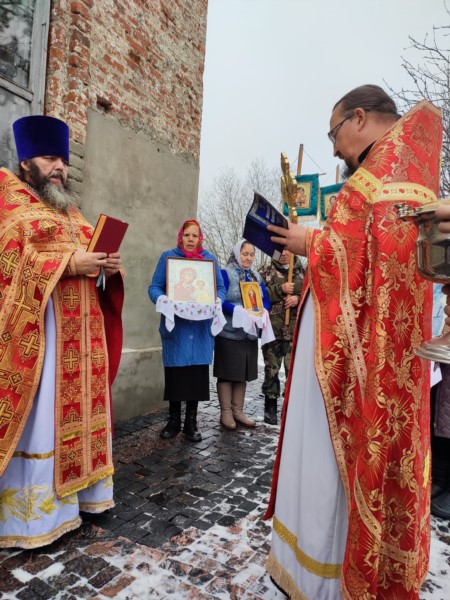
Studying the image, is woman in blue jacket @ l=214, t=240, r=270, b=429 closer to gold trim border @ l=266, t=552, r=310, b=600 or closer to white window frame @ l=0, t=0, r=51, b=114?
white window frame @ l=0, t=0, r=51, b=114

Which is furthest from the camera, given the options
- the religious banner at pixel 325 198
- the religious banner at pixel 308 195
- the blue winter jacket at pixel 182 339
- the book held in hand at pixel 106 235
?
the religious banner at pixel 325 198

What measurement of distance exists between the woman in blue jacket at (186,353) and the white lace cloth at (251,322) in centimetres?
33

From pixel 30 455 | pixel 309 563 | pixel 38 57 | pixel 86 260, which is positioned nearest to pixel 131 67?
pixel 38 57

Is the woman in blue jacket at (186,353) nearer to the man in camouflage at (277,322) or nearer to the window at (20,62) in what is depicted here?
the man in camouflage at (277,322)

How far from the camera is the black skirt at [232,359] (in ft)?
16.9

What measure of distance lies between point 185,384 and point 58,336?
2.05 m

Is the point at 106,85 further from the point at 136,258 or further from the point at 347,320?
the point at 347,320

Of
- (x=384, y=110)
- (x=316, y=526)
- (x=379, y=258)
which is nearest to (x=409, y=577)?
(x=316, y=526)

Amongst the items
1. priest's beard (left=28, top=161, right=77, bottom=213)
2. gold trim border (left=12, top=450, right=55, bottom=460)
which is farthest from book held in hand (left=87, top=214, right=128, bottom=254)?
gold trim border (left=12, top=450, right=55, bottom=460)

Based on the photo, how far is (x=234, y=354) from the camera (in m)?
5.16

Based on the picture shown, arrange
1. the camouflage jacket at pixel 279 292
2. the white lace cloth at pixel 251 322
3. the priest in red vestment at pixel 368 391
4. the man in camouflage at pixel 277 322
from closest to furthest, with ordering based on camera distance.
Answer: the priest in red vestment at pixel 368 391 → the white lace cloth at pixel 251 322 → the man in camouflage at pixel 277 322 → the camouflage jacket at pixel 279 292

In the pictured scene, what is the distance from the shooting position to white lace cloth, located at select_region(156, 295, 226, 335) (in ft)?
14.3

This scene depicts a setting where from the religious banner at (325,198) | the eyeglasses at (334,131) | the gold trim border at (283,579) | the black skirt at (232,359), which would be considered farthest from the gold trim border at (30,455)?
the religious banner at (325,198)

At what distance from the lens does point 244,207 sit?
96.4ft
